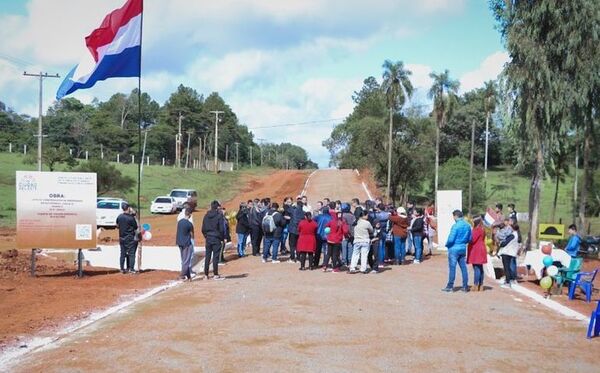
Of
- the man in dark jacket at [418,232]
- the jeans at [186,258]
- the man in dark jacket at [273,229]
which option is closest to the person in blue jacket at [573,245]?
the man in dark jacket at [418,232]

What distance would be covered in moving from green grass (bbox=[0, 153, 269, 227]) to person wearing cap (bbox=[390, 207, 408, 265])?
92.2 feet

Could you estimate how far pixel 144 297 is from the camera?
13.3 metres

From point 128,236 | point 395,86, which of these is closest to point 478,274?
point 128,236

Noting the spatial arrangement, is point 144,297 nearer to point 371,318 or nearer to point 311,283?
point 311,283

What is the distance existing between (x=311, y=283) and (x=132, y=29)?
26.2 feet

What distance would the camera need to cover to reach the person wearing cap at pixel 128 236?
17.1 meters

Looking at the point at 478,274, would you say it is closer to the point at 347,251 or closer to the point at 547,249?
the point at 547,249

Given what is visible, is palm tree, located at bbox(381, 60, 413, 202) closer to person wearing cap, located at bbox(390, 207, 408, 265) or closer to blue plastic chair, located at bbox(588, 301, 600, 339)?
person wearing cap, located at bbox(390, 207, 408, 265)

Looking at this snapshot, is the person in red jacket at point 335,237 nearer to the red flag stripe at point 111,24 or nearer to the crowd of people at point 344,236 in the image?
the crowd of people at point 344,236

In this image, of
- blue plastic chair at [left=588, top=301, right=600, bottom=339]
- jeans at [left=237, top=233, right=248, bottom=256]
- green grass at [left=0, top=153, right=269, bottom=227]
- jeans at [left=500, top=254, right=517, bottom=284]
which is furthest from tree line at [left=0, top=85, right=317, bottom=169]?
blue plastic chair at [left=588, top=301, right=600, bottom=339]

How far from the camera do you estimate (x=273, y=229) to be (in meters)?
18.9

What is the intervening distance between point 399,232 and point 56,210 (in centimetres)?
932

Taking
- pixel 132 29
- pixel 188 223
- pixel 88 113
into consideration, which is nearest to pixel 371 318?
pixel 188 223

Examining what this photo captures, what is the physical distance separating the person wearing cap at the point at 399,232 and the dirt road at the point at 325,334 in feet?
13.6
